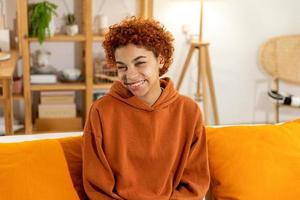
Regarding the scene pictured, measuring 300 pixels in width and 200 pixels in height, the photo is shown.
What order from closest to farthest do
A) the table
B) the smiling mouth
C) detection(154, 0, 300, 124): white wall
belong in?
the smiling mouth, the table, detection(154, 0, 300, 124): white wall

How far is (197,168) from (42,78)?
222 centimetres

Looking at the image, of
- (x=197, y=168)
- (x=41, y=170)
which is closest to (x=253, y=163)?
(x=197, y=168)

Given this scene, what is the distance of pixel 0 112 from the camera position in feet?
12.1

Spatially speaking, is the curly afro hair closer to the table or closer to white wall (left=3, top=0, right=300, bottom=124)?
the table

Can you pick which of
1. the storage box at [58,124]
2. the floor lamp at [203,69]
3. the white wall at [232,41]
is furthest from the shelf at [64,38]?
the floor lamp at [203,69]

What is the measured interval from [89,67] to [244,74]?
1.32 meters

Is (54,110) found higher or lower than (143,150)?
lower

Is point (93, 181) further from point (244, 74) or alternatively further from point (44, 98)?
point (244, 74)

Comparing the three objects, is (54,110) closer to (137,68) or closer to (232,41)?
(232,41)

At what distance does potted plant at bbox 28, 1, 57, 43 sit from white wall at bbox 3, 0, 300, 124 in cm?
20

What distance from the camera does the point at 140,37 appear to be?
1.56 metres

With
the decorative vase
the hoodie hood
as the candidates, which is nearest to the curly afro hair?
the hoodie hood

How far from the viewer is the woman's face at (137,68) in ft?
5.11

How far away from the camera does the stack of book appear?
3660mm
